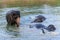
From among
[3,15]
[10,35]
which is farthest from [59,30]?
[3,15]

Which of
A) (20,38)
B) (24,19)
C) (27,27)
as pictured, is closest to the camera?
(20,38)

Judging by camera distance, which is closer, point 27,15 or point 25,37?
point 25,37

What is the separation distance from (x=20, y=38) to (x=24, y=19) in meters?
2.90

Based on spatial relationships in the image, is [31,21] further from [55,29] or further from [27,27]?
[55,29]

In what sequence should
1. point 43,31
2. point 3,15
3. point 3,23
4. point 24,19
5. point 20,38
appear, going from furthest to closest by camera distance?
point 3,15, point 24,19, point 3,23, point 43,31, point 20,38

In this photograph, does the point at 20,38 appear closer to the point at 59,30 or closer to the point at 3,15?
the point at 59,30

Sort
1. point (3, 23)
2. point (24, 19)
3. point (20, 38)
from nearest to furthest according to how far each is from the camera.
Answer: point (20, 38), point (3, 23), point (24, 19)

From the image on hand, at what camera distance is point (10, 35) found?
897 cm

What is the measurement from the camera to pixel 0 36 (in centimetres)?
889

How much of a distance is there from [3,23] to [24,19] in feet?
3.73

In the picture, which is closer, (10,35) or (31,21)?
(10,35)

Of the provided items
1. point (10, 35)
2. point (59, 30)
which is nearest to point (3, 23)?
point (10, 35)

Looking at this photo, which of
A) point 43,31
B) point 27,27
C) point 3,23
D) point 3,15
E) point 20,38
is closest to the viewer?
point 20,38

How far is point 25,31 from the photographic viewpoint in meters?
9.45
